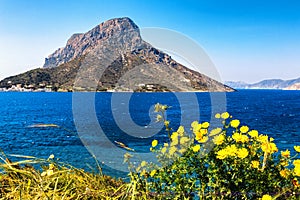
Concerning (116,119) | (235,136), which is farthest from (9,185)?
(116,119)

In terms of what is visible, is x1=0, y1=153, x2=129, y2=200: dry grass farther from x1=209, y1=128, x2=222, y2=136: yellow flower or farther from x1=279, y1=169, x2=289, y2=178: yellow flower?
x1=279, y1=169, x2=289, y2=178: yellow flower

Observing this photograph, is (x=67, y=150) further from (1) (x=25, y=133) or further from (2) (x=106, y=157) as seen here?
(1) (x=25, y=133)

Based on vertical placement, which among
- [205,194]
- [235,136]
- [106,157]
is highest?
[235,136]

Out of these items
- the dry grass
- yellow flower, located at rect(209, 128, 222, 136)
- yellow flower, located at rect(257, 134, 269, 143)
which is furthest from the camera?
yellow flower, located at rect(209, 128, 222, 136)

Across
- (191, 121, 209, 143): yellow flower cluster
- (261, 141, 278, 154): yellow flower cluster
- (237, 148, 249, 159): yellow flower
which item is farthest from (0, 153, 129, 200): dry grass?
(261, 141, 278, 154): yellow flower cluster

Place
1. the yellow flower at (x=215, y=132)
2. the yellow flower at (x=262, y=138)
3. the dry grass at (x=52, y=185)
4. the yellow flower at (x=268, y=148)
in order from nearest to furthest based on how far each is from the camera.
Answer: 1. the dry grass at (x=52, y=185)
2. the yellow flower at (x=268, y=148)
3. the yellow flower at (x=262, y=138)
4. the yellow flower at (x=215, y=132)

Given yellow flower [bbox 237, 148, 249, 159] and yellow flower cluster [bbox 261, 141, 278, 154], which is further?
yellow flower cluster [bbox 261, 141, 278, 154]

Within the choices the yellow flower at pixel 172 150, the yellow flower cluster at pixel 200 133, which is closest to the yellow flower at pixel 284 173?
the yellow flower cluster at pixel 200 133

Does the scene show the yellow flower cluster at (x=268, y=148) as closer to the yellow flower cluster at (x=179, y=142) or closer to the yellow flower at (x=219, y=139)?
the yellow flower at (x=219, y=139)

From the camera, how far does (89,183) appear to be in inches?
138

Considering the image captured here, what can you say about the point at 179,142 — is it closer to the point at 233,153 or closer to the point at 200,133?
the point at 200,133

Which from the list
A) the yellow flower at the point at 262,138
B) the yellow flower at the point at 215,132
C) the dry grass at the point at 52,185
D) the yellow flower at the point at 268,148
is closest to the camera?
the dry grass at the point at 52,185

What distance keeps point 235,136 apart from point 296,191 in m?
0.90

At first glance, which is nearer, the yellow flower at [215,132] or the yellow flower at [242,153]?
the yellow flower at [242,153]
